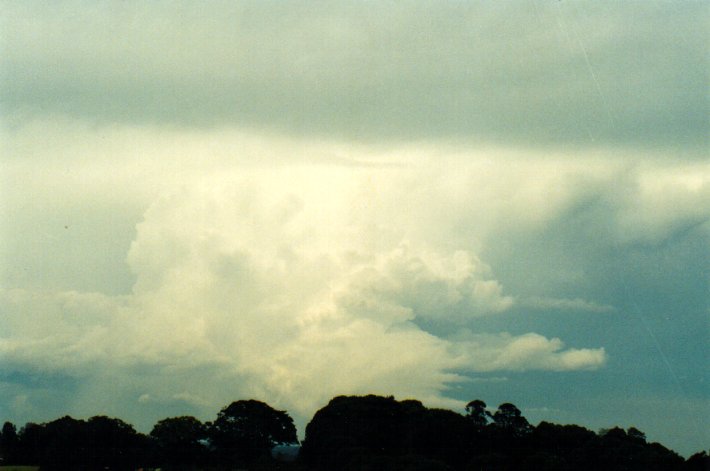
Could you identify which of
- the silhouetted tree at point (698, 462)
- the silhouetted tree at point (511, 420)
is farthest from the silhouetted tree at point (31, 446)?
the silhouetted tree at point (698, 462)

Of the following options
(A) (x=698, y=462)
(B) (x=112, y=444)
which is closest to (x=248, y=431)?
(B) (x=112, y=444)

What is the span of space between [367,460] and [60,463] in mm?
48979

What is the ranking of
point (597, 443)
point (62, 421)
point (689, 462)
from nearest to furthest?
point (689, 462) < point (597, 443) < point (62, 421)

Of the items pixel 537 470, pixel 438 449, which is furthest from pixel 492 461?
pixel 438 449

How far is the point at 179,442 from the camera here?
14850 cm

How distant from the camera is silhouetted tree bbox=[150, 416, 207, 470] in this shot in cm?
14562

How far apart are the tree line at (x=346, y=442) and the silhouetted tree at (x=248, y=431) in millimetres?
165

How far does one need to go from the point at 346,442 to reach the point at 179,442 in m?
35.4

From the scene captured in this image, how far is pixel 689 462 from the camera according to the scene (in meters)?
110

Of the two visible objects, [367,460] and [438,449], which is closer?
[367,460]

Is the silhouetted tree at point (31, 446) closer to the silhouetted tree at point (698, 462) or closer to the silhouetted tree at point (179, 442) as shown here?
the silhouetted tree at point (179, 442)

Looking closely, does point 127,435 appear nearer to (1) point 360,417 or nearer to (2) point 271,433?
(2) point 271,433

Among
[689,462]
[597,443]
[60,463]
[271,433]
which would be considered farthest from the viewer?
[271,433]

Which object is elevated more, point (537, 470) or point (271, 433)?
point (271, 433)
